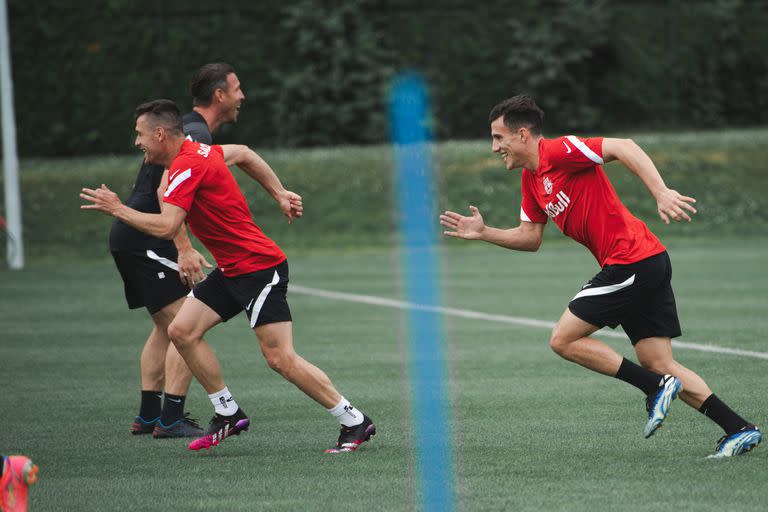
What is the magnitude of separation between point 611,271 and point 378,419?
6.93 ft

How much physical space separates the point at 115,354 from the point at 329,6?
18.8m

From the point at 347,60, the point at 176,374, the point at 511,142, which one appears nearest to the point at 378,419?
the point at 176,374

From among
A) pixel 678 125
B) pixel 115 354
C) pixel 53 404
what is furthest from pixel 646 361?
pixel 678 125

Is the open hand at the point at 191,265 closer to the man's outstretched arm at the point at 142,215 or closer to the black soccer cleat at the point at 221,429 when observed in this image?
the man's outstretched arm at the point at 142,215

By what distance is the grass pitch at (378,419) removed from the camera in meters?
6.19

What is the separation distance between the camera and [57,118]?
93.4ft

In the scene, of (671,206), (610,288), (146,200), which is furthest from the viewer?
(146,200)

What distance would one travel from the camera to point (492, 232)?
761cm

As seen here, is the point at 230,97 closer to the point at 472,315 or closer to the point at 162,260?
the point at 162,260

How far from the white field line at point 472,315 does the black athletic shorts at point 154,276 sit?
491cm

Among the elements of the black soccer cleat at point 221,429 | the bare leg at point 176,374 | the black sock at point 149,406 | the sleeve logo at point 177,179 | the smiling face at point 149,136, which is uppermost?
the smiling face at point 149,136

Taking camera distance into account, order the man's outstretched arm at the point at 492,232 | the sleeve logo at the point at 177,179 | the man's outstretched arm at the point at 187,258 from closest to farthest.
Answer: the sleeve logo at the point at 177,179 → the man's outstretched arm at the point at 492,232 → the man's outstretched arm at the point at 187,258

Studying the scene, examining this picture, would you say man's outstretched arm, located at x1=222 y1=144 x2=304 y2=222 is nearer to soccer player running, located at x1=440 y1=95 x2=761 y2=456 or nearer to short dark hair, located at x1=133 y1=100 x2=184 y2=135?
short dark hair, located at x1=133 y1=100 x2=184 y2=135

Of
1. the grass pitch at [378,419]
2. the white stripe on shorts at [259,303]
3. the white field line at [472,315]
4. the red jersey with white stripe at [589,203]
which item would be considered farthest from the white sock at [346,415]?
the white field line at [472,315]
